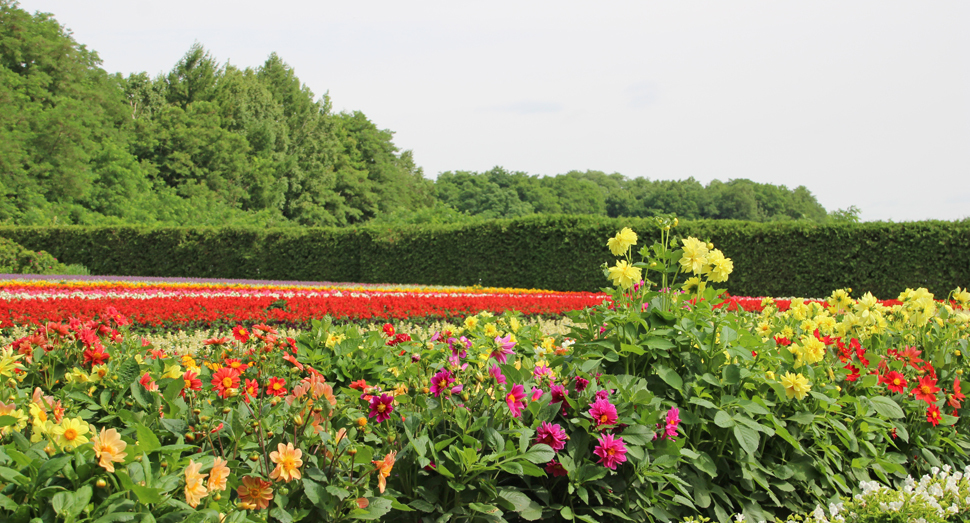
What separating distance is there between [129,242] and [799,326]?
20.5 meters

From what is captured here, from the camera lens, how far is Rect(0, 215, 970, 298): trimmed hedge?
12.1 m

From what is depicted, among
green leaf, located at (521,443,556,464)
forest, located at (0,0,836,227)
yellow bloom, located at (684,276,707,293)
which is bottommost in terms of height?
green leaf, located at (521,443,556,464)

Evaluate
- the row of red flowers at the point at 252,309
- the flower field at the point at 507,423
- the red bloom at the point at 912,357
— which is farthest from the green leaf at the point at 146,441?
the row of red flowers at the point at 252,309

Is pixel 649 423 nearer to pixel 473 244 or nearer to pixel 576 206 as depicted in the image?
pixel 473 244

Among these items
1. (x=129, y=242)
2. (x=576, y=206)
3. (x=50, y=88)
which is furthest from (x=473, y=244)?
(x=576, y=206)

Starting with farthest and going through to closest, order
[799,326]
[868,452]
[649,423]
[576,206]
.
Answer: [576,206] → [799,326] → [868,452] → [649,423]

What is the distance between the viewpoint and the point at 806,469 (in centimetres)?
242

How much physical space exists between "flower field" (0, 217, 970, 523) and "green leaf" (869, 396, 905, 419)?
0.01 meters

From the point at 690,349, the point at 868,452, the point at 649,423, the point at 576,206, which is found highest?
the point at 576,206

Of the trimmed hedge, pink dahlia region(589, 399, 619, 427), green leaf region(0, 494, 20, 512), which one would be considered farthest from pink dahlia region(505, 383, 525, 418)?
the trimmed hedge

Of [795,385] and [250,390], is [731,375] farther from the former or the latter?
[250,390]

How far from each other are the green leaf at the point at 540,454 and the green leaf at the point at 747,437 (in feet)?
2.27

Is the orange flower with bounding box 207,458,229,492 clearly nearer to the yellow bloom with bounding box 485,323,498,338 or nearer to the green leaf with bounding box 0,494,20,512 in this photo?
the green leaf with bounding box 0,494,20,512

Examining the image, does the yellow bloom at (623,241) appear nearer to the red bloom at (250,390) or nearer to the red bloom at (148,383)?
the red bloom at (250,390)
